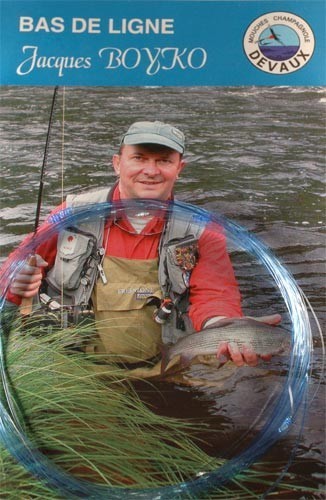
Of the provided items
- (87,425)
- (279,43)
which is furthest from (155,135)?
(87,425)

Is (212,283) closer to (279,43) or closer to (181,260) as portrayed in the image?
(181,260)

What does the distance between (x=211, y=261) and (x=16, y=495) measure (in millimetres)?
970

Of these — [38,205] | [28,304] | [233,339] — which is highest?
[38,205]

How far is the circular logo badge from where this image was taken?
2.54m

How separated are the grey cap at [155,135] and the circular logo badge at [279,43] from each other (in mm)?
333

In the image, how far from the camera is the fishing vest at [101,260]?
8.45ft

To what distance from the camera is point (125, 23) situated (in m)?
2.54

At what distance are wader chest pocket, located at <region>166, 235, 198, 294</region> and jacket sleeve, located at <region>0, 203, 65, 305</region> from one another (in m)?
0.37

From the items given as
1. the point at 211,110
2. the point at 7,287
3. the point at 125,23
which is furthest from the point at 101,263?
the point at 125,23

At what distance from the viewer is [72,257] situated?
2609mm

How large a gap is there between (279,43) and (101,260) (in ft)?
2.92

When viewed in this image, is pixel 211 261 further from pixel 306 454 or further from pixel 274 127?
pixel 306 454

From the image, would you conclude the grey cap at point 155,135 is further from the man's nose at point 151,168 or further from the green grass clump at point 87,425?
the green grass clump at point 87,425

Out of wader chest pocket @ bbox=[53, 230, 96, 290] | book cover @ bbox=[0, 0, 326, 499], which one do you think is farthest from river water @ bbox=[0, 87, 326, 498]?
wader chest pocket @ bbox=[53, 230, 96, 290]
